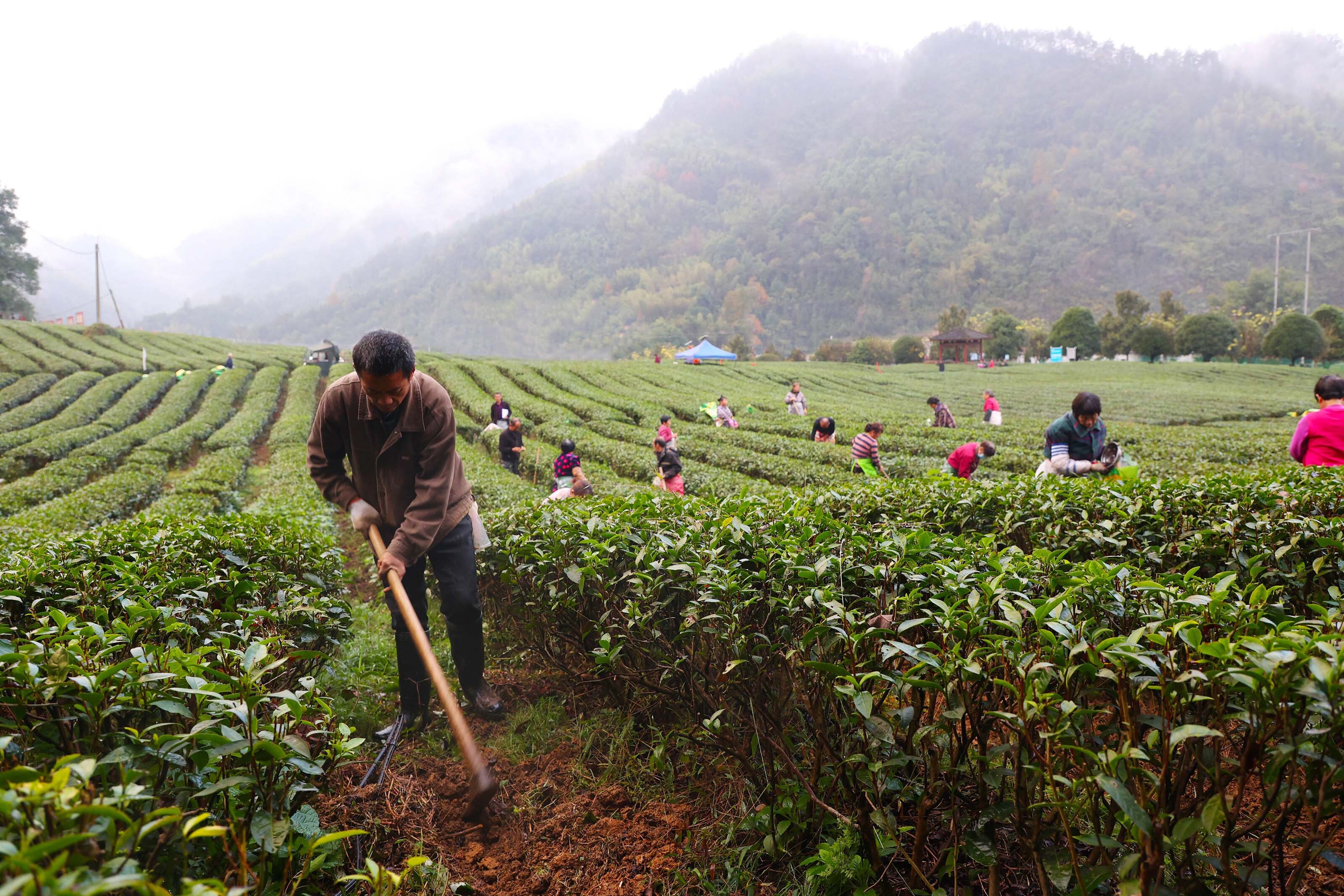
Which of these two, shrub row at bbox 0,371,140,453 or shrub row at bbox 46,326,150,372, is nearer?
shrub row at bbox 0,371,140,453

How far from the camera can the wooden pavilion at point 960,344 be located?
192 feet

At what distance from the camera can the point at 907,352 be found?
196 ft

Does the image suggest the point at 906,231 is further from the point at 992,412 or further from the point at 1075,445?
the point at 1075,445

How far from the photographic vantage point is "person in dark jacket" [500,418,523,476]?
13.0m

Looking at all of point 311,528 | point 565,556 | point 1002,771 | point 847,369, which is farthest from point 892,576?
point 847,369

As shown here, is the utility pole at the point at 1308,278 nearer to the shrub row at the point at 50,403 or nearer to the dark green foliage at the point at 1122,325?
the dark green foliage at the point at 1122,325

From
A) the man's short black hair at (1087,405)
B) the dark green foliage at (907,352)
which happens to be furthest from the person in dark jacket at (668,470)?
the dark green foliage at (907,352)

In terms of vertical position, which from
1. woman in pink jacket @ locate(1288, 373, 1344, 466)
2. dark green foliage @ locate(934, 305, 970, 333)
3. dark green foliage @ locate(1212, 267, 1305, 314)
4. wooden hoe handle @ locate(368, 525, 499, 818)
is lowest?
wooden hoe handle @ locate(368, 525, 499, 818)

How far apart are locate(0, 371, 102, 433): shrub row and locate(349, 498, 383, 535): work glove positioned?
23319 millimetres

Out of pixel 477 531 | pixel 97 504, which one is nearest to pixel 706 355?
pixel 97 504

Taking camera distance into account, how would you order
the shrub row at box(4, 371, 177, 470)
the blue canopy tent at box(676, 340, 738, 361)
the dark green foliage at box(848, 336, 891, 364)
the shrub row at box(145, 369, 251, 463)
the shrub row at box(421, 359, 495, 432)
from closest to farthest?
the shrub row at box(4, 371, 177, 470), the shrub row at box(145, 369, 251, 463), the shrub row at box(421, 359, 495, 432), the blue canopy tent at box(676, 340, 738, 361), the dark green foliage at box(848, 336, 891, 364)

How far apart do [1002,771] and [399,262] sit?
203 m

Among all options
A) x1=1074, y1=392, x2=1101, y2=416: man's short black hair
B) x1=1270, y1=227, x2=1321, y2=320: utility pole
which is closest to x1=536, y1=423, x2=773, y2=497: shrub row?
x1=1074, y1=392, x2=1101, y2=416: man's short black hair

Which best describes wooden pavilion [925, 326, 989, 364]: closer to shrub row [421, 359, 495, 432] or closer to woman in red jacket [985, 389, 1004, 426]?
woman in red jacket [985, 389, 1004, 426]
